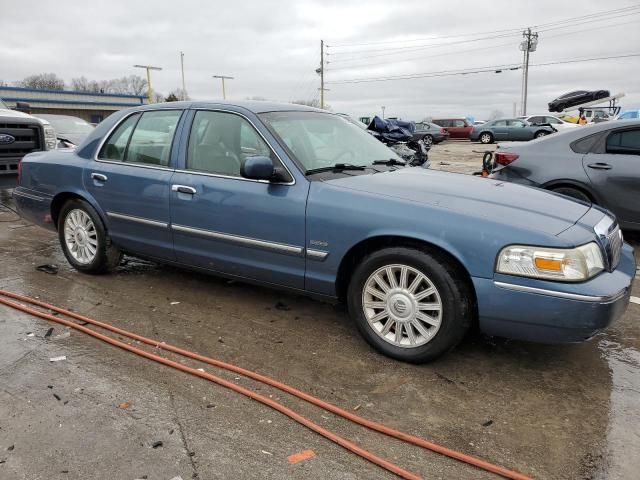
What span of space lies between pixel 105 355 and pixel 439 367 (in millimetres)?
2101

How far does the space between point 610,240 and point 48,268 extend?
488 centimetres

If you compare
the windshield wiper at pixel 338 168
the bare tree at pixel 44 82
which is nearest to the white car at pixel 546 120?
the windshield wiper at pixel 338 168

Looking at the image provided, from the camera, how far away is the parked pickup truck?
7.89 metres

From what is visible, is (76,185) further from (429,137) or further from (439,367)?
(429,137)

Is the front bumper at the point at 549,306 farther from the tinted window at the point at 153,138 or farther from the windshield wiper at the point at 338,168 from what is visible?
the tinted window at the point at 153,138

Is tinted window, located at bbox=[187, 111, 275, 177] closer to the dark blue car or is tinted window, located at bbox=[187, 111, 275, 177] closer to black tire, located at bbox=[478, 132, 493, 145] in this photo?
the dark blue car

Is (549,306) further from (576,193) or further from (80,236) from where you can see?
(80,236)

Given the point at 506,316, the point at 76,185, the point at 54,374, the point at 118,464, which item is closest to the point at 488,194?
the point at 506,316

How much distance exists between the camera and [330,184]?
346 centimetres

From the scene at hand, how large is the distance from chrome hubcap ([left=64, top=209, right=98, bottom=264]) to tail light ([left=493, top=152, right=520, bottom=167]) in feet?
15.3

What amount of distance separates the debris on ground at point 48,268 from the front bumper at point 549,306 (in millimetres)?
4046

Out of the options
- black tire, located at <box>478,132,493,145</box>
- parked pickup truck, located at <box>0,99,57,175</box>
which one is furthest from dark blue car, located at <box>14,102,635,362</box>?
black tire, located at <box>478,132,493,145</box>

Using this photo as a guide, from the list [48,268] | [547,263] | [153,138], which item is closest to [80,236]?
[48,268]

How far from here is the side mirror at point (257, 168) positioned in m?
3.46
